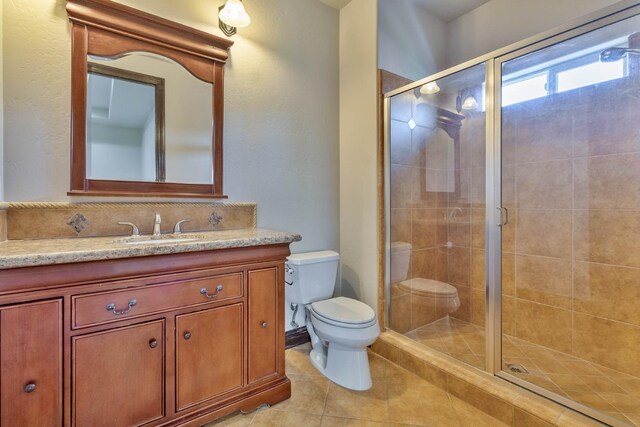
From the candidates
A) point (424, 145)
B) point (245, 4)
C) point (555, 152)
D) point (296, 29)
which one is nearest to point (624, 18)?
point (555, 152)

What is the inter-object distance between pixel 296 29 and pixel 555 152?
6.73ft

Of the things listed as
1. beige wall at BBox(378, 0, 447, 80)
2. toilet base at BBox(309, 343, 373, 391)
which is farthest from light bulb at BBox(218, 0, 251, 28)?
toilet base at BBox(309, 343, 373, 391)

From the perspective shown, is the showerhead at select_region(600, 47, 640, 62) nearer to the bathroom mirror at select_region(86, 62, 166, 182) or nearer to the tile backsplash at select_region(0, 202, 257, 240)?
the tile backsplash at select_region(0, 202, 257, 240)

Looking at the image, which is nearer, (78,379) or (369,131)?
(78,379)

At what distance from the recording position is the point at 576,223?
199 cm

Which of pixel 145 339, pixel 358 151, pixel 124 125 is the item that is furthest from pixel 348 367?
pixel 124 125

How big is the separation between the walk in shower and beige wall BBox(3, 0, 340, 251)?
1.89 ft

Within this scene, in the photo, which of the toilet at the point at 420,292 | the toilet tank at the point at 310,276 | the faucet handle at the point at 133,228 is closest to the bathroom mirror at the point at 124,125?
the faucet handle at the point at 133,228

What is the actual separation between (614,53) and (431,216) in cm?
141

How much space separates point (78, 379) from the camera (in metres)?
1.12

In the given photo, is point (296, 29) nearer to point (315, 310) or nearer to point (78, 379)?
point (315, 310)

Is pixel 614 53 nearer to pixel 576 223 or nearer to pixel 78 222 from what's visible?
pixel 576 223

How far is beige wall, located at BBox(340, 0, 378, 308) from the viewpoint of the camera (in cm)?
225

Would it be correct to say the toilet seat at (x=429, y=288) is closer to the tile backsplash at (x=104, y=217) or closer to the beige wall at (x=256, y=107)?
the beige wall at (x=256, y=107)
